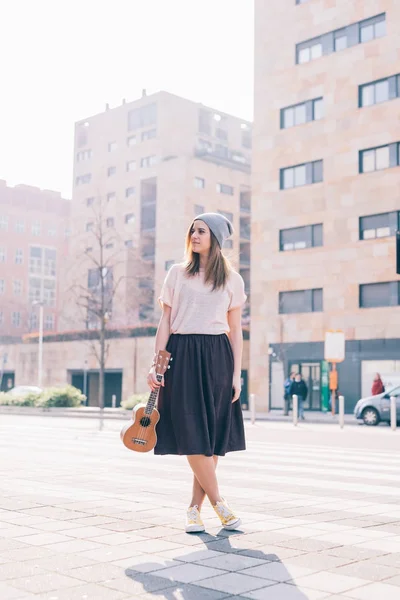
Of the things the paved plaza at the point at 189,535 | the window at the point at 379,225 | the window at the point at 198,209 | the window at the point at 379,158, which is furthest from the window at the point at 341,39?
the paved plaza at the point at 189,535

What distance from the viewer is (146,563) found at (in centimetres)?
400

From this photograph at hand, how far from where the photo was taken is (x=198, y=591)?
3.49 meters

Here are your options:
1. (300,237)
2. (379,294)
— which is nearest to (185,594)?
(379,294)

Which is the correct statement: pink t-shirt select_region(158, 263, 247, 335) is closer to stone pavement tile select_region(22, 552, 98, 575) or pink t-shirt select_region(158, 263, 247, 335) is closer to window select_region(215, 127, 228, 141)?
stone pavement tile select_region(22, 552, 98, 575)

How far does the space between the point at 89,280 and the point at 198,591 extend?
65823mm

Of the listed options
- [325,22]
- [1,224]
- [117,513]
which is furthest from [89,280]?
[117,513]

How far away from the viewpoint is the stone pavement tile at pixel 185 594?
11.1 ft

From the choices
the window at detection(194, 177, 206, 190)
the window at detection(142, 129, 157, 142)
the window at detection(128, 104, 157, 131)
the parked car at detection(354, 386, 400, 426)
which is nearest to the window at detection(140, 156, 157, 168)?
the window at detection(142, 129, 157, 142)

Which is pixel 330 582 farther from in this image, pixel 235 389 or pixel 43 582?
pixel 235 389

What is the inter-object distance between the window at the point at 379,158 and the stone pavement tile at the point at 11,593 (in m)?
33.2

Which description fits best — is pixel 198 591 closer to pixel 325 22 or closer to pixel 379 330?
pixel 379 330

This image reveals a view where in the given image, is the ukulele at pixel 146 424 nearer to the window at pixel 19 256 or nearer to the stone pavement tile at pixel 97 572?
the stone pavement tile at pixel 97 572

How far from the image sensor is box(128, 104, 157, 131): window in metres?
70.8

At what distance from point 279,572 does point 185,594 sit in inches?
23.4
